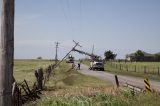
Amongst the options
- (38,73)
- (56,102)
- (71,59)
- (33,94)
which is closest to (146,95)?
(56,102)

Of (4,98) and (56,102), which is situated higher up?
(4,98)

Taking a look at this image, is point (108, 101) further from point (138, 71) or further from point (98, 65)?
point (98, 65)

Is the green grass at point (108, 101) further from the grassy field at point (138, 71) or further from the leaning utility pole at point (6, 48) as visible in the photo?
the grassy field at point (138, 71)

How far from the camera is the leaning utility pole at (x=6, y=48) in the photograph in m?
5.73

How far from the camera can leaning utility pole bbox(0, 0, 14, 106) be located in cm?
573

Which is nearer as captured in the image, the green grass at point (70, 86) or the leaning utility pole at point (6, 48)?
the leaning utility pole at point (6, 48)

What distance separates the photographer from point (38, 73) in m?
28.8

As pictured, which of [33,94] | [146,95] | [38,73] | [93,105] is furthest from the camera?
[38,73]

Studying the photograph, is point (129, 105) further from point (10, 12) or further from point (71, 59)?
point (71, 59)

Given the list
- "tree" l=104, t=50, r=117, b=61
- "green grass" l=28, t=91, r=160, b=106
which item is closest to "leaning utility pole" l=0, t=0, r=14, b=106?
"green grass" l=28, t=91, r=160, b=106

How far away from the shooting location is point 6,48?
5.76 m

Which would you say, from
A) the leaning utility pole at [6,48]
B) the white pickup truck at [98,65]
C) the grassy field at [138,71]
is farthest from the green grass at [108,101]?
the white pickup truck at [98,65]

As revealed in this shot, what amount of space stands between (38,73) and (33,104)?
392 inches

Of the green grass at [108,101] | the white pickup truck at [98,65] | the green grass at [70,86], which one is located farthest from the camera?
the white pickup truck at [98,65]
